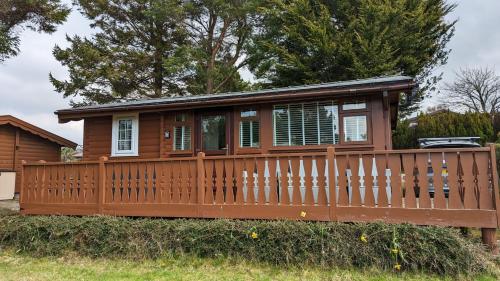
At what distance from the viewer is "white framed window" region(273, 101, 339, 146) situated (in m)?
7.04

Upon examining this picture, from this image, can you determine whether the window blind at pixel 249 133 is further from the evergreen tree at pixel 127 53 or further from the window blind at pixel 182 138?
the evergreen tree at pixel 127 53

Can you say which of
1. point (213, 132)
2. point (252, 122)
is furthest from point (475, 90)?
point (213, 132)

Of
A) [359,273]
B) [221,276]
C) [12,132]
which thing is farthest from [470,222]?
[12,132]

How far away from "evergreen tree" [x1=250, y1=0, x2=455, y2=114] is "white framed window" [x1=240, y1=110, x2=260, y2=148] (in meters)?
8.36

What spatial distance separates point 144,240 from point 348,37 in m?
13.2

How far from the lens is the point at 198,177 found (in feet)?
18.0

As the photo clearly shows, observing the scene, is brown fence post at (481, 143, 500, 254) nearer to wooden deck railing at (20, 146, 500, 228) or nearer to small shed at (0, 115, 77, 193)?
wooden deck railing at (20, 146, 500, 228)

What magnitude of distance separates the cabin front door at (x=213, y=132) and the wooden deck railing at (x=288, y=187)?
236cm

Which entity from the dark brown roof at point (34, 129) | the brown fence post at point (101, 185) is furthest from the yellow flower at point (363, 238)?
the dark brown roof at point (34, 129)

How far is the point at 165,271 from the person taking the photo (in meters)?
4.72

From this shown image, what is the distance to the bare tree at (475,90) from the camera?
2550 centimetres

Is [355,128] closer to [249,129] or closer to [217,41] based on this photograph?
[249,129]

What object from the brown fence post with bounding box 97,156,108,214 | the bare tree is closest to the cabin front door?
the brown fence post with bounding box 97,156,108,214

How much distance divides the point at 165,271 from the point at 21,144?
12472 millimetres
